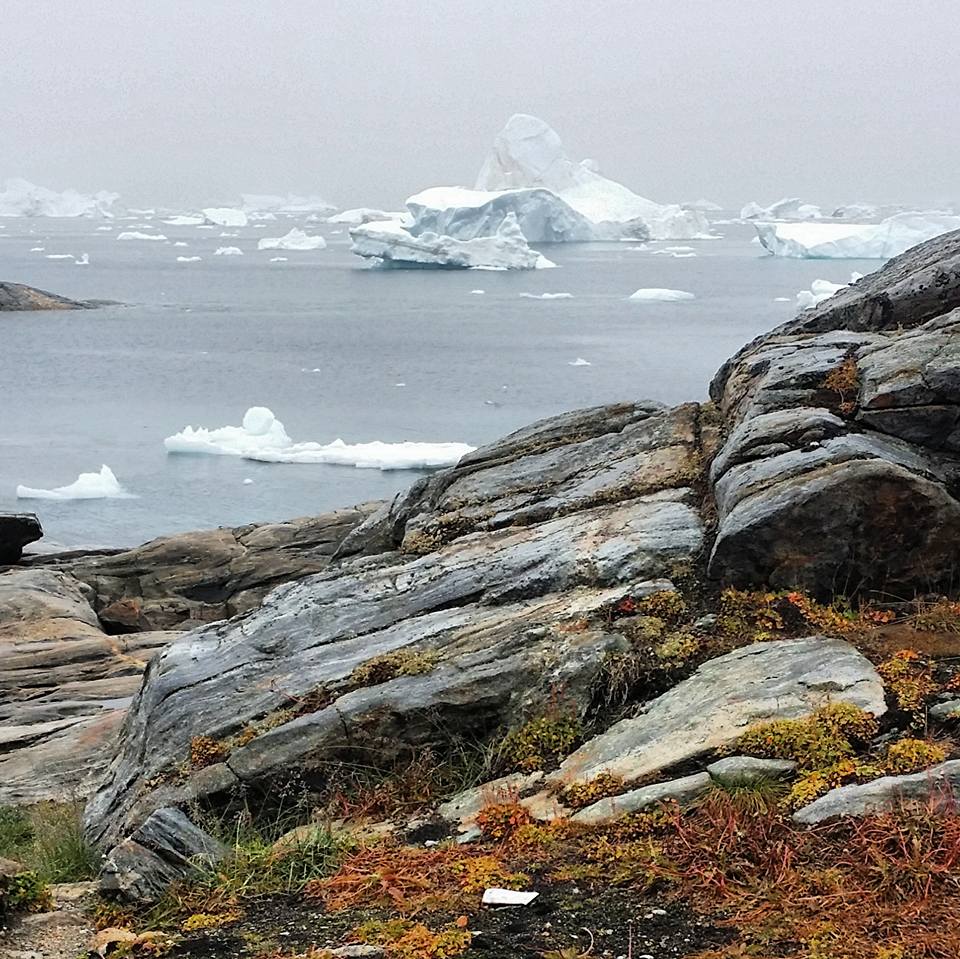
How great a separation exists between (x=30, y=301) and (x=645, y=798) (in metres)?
108

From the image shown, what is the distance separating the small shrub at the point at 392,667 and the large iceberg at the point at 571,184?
145511 millimetres

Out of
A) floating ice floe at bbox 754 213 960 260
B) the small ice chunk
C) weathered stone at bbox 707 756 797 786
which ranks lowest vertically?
the small ice chunk

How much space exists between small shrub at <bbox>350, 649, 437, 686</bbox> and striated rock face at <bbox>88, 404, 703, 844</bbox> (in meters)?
0.02

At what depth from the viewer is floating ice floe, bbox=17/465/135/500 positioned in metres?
38.0

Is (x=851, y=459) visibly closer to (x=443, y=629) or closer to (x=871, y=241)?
(x=443, y=629)

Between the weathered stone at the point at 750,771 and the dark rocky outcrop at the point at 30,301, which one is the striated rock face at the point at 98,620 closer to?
the weathered stone at the point at 750,771

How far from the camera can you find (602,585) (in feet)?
28.8

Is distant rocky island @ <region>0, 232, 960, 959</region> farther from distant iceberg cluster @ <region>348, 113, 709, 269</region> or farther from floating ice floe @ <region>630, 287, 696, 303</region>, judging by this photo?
distant iceberg cluster @ <region>348, 113, 709, 269</region>

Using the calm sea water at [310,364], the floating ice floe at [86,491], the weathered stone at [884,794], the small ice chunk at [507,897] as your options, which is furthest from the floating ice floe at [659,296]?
the small ice chunk at [507,897]

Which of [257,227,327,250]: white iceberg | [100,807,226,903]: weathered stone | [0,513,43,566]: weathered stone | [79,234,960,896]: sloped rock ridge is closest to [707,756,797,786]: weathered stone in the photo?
[79,234,960,896]: sloped rock ridge

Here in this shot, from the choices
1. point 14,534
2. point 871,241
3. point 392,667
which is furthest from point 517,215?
point 392,667

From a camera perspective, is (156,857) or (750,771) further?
(156,857)

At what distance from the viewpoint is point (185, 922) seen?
19.7ft

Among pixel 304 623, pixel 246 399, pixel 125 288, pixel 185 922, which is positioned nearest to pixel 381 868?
pixel 185 922
